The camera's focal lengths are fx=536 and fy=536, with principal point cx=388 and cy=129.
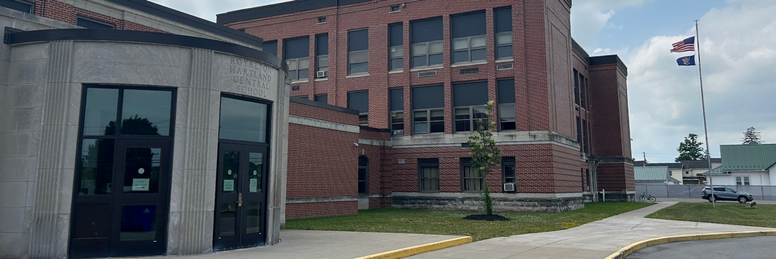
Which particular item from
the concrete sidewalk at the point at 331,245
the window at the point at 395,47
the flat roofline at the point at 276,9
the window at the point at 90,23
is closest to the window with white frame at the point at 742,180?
the window at the point at 395,47

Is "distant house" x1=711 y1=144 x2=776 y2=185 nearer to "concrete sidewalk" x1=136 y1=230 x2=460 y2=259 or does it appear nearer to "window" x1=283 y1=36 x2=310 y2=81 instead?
"window" x1=283 y1=36 x2=310 y2=81

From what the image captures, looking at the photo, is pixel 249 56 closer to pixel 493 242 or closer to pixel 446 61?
pixel 493 242

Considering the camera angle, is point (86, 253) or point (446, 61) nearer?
point (86, 253)

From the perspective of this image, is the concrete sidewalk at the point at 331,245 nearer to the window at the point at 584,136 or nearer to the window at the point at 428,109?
the window at the point at 428,109

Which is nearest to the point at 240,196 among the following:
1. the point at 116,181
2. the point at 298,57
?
the point at 116,181

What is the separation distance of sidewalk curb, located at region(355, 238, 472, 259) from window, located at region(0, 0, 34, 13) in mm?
14153

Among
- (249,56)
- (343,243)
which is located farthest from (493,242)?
(249,56)

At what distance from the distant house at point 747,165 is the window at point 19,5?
71245mm

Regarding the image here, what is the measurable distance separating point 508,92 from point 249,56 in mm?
21426

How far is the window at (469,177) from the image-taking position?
31.6 m

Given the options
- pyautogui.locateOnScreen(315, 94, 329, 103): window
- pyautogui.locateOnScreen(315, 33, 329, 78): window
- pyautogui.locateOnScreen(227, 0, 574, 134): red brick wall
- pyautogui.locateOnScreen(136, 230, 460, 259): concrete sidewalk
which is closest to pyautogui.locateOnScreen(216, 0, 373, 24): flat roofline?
pyautogui.locateOnScreen(227, 0, 574, 134): red brick wall

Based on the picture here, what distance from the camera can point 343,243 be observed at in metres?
13.3

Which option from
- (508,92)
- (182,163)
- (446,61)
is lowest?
(182,163)

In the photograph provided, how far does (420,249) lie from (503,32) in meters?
22.1
